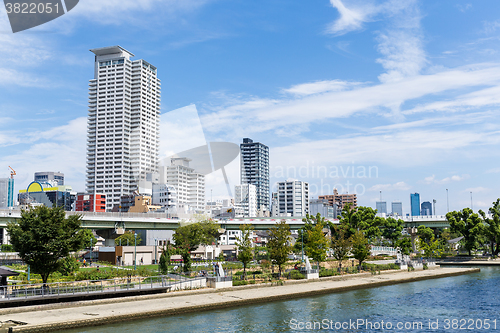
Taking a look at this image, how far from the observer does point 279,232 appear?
171 feet

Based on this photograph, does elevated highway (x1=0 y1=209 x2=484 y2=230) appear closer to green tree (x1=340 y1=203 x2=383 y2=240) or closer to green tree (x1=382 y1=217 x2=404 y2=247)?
green tree (x1=382 y1=217 x2=404 y2=247)

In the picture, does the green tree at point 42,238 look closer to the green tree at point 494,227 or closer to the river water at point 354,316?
the river water at point 354,316

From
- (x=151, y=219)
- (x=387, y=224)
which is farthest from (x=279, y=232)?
(x=387, y=224)

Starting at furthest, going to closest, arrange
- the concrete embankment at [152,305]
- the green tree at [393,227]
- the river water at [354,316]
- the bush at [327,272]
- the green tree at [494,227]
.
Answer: the green tree at [393,227] → the green tree at [494,227] → the bush at [327,272] → the river water at [354,316] → the concrete embankment at [152,305]

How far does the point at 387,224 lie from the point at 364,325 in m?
80.5

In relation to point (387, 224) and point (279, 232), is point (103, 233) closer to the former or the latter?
point (279, 232)

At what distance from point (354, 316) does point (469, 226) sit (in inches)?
2718

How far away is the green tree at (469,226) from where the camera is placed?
8900 cm

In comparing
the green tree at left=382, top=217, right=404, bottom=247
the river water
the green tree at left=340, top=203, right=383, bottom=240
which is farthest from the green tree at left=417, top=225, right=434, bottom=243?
the river water

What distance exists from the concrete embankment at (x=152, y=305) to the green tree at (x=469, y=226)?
4930 centimetres

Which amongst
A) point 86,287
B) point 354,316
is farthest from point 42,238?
point 354,316

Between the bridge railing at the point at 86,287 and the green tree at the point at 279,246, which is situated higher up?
the green tree at the point at 279,246

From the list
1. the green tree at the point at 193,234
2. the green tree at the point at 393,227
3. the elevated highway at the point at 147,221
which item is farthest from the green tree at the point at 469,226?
the green tree at the point at 193,234

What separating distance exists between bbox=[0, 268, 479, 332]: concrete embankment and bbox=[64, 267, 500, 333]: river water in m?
0.80
